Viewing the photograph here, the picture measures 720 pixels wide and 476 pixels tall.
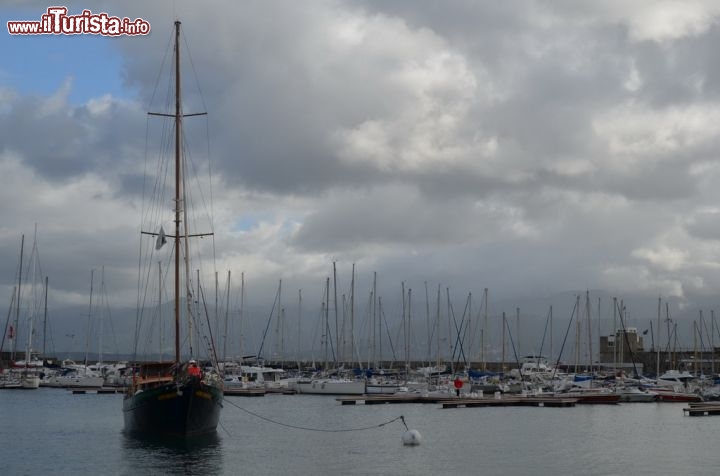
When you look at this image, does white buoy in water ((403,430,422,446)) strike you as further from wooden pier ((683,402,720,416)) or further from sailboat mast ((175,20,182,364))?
wooden pier ((683,402,720,416))

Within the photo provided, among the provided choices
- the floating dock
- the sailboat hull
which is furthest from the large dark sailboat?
the floating dock

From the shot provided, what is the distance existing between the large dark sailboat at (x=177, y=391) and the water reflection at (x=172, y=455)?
0.47m

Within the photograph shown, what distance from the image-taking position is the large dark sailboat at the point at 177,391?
164ft

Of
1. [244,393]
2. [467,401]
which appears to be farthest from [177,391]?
[244,393]

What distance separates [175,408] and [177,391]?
3.10 feet

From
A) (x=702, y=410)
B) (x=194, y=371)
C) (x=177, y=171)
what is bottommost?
(x=702, y=410)

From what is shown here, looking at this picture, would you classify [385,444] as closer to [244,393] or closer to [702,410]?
[702,410]

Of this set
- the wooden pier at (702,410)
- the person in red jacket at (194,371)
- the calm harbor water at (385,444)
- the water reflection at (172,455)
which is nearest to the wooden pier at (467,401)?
the calm harbor water at (385,444)

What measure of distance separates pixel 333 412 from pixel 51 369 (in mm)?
80264

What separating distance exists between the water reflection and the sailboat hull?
0.53m

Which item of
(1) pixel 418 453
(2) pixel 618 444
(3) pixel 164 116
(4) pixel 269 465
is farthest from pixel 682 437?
(3) pixel 164 116

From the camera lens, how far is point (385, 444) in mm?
56719

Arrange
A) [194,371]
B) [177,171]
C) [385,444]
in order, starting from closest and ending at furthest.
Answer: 1. [194,371]
2. [177,171]
3. [385,444]

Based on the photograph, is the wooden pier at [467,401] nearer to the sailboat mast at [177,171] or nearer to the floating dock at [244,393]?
the floating dock at [244,393]
